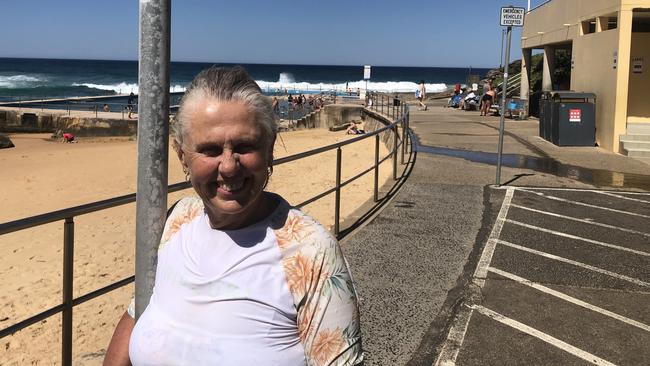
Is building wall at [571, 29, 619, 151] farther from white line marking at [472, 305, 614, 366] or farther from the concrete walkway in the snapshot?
white line marking at [472, 305, 614, 366]

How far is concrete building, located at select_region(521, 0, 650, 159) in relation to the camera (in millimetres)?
12844

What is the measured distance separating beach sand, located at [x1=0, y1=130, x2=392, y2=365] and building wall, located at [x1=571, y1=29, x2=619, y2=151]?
515cm

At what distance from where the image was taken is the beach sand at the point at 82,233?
5867 mm

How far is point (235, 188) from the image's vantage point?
65.5 inches

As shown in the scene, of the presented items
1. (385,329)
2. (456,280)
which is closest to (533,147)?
(456,280)

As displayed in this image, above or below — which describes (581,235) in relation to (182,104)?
below

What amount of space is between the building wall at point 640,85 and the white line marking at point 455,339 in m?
12.7

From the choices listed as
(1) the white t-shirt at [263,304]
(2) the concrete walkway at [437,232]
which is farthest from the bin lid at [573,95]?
(1) the white t-shirt at [263,304]

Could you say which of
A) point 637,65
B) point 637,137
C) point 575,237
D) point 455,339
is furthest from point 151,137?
point 637,65

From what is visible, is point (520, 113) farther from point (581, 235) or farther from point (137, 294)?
point (137, 294)

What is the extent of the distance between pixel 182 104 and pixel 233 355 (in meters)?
0.73

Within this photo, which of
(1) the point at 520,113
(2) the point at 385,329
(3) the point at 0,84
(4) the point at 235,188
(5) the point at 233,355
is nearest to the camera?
(5) the point at 233,355

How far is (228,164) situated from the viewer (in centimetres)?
164

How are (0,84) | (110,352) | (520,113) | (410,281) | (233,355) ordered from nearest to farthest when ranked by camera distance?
(233,355) → (110,352) → (410,281) → (520,113) → (0,84)
